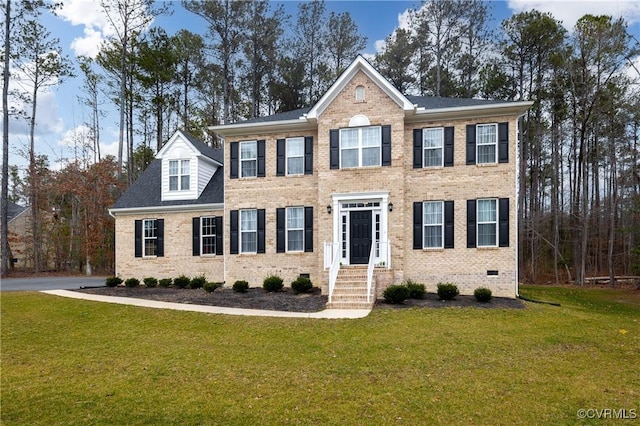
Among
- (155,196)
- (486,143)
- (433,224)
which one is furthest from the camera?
(155,196)

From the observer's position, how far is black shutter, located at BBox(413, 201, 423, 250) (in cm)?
1451

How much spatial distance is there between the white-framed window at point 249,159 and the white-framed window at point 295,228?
2286 millimetres

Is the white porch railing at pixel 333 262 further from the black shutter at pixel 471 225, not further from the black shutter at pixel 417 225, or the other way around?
the black shutter at pixel 471 225

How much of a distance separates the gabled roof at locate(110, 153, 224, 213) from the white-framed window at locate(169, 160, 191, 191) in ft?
2.42

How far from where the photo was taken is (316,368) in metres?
6.93

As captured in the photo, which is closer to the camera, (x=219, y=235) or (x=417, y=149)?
(x=417, y=149)

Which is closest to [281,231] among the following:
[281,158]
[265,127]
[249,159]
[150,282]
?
[281,158]

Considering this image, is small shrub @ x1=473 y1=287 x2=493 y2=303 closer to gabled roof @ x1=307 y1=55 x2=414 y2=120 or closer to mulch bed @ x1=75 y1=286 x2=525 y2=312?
mulch bed @ x1=75 y1=286 x2=525 y2=312

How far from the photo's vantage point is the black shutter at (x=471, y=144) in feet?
46.9

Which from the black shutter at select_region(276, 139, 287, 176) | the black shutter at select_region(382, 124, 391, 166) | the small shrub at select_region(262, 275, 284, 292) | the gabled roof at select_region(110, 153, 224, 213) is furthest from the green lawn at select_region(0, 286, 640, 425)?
the gabled roof at select_region(110, 153, 224, 213)

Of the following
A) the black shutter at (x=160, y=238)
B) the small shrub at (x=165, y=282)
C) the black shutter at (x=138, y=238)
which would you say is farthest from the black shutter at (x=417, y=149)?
the black shutter at (x=138, y=238)

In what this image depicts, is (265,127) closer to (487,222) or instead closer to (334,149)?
(334,149)

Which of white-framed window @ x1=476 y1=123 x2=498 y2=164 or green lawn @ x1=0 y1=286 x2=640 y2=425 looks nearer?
green lawn @ x1=0 y1=286 x2=640 y2=425

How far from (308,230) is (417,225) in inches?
165
